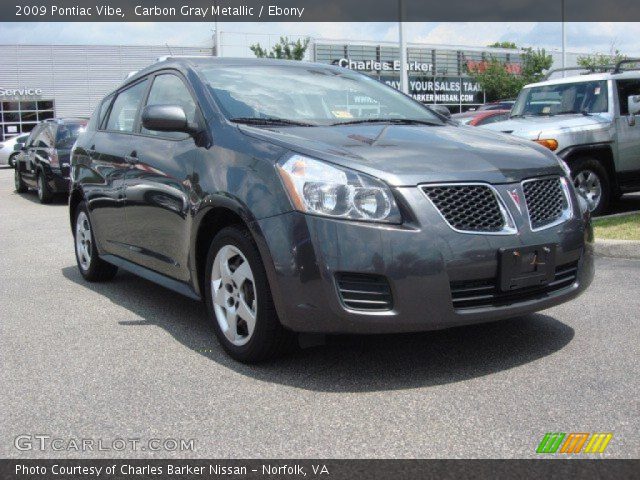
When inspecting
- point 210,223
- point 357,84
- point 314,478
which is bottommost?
point 314,478

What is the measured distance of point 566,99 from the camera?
1005 cm

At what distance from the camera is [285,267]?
3.60 meters

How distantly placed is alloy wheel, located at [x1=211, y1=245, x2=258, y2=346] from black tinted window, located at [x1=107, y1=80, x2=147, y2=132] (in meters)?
1.82

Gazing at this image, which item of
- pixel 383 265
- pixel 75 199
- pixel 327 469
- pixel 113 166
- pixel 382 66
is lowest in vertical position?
pixel 327 469

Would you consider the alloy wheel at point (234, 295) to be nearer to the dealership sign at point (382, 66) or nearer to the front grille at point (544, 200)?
the front grille at point (544, 200)

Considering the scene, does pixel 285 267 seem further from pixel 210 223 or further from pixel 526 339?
pixel 526 339

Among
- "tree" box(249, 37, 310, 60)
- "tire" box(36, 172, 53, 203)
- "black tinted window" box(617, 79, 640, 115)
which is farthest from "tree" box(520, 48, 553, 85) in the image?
"black tinted window" box(617, 79, 640, 115)

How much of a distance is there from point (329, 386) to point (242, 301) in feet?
2.16

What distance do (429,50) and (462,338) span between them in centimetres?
4719

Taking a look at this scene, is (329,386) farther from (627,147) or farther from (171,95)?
(627,147)

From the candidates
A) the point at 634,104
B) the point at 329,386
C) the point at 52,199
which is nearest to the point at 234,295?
the point at 329,386

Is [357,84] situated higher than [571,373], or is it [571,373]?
[357,84]

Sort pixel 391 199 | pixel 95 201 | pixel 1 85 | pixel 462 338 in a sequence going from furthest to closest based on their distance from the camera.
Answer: pixel 1 85 < pixel 95 201 < pixel 462 338 < pixel 391 199

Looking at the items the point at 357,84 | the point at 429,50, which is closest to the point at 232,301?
the point at 357,84
